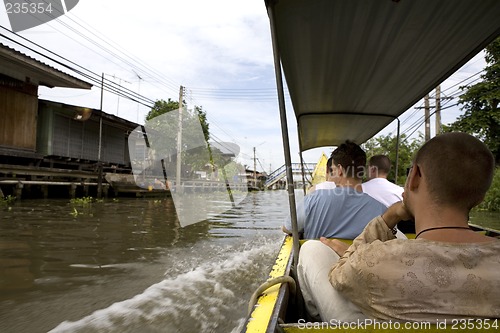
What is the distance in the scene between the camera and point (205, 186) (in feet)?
96.6

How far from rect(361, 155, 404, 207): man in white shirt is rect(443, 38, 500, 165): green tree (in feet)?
46.3

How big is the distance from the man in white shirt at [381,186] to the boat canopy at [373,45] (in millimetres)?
722

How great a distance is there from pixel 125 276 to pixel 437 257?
448 centimetres

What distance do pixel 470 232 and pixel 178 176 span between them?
70.5 ft

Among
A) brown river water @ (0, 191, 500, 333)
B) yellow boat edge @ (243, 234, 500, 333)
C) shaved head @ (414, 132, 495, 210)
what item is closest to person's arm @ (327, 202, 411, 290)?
yellow boat edge @ (243, 234, 500, 333)

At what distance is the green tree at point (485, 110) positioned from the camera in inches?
607

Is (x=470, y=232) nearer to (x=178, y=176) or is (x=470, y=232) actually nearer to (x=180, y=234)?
(x=180, y=234)

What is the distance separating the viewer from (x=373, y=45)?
2586mm

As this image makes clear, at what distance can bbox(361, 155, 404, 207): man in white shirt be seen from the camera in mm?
3439

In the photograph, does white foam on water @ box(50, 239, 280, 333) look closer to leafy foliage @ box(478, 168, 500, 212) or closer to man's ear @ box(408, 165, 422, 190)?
man's ear @ box(408, 165, 422, 190)

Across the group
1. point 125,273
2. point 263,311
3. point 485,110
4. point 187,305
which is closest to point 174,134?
point 485,110

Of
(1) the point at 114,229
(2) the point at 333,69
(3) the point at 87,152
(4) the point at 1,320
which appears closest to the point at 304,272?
(2) the point at 333,69

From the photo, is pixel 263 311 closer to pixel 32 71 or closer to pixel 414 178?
pixel 414 178

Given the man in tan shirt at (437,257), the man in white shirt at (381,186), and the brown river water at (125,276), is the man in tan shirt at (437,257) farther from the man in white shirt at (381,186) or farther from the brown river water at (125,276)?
the brown river water at (125,276)
